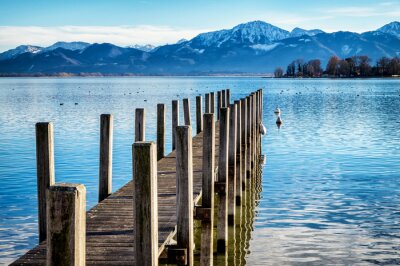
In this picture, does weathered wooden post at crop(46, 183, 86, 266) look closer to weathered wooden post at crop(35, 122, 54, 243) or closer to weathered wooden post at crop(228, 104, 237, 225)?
weathered wooden post at crop(35, 122, 54, 243)

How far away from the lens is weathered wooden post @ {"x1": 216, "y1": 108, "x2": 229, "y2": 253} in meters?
13.7

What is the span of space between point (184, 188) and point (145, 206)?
2271mm

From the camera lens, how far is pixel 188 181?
364 inches

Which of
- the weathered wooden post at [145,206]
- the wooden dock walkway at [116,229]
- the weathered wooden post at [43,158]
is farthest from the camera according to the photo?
the weathered wooden post at [43,158]

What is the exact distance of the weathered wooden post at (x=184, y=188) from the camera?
9.23 meters

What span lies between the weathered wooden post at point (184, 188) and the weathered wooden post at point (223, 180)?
435 cm

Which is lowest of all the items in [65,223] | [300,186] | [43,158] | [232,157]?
[300,186]

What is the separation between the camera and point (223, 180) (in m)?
14.0

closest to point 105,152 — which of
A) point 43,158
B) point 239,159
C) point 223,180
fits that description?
point 223,180

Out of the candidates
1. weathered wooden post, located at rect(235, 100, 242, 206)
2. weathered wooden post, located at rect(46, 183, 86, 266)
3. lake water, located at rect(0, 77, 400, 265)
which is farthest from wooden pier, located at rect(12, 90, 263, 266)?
lake water, located at rect(0, 77, 400, 265)

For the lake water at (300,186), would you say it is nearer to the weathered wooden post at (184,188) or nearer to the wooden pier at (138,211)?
the wooden pier at (138,211)

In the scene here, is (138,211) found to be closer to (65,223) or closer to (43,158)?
(65,223)

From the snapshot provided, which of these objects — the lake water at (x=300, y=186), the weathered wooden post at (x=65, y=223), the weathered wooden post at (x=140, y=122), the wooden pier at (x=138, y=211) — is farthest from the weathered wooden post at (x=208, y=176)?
the weathered wooden post at (x=65, y=223)

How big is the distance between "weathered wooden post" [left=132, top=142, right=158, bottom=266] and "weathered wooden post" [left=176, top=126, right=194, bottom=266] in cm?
215
